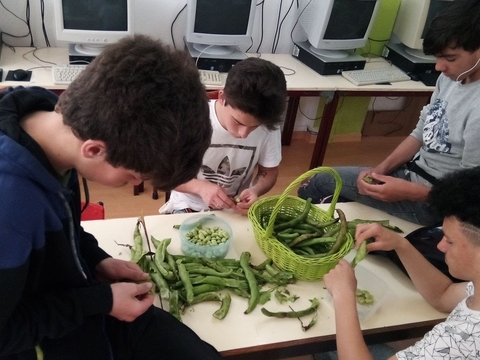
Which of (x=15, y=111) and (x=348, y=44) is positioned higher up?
(x=15, y=111)

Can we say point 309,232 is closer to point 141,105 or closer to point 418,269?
point 418,269

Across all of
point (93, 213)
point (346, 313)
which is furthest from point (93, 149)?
point (93, 213)

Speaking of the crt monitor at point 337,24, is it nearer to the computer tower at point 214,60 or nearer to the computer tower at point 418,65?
the computer tower at point 418,65

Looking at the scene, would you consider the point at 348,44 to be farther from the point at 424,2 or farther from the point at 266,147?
the point at 266,147

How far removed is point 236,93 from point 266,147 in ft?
1.26

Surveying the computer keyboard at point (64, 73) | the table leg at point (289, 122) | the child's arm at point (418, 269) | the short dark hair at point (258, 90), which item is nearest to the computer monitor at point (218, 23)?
the computer keyboard at point (64, 73)

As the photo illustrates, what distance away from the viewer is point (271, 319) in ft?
3.73

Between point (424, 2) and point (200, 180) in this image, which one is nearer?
point (200, 180)

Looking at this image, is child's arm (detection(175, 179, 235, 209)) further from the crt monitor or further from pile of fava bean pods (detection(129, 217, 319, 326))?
the crt monitor

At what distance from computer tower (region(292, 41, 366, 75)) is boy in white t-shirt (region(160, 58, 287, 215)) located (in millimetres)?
1270

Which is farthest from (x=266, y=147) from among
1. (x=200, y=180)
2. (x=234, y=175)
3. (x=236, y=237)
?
(x=236, y=237)

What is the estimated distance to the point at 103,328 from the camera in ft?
3.47

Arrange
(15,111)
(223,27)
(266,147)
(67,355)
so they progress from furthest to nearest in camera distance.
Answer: (223,27), (266,147), (67,355), (15,111)

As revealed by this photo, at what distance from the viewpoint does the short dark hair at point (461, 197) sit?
1006 millimetres
